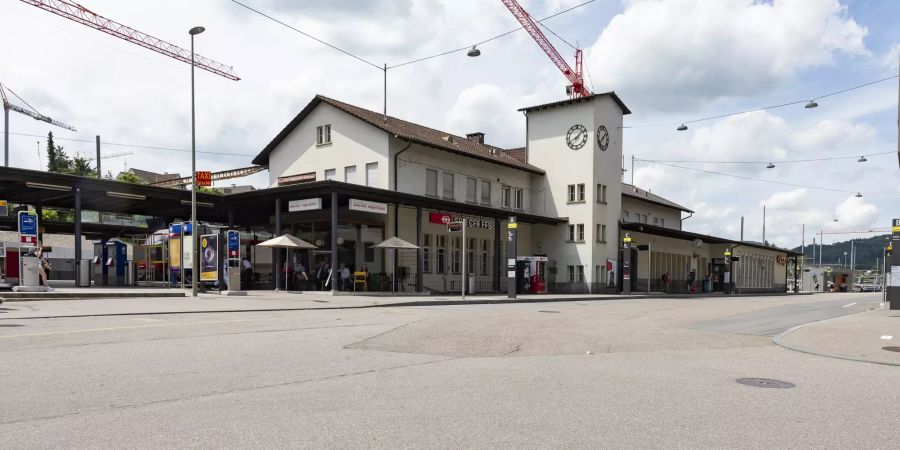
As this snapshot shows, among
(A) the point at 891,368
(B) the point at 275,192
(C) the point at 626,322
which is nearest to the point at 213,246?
(B) the point at 275,192

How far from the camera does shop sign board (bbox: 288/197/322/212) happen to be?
91.6 ft

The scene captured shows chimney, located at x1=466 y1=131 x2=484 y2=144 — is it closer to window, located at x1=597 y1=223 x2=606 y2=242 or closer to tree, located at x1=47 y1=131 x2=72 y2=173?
window, located at x1=597 y1=223 x2=606 y2=242

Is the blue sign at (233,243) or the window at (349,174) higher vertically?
the window at (349,174)

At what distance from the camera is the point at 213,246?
86.7ft

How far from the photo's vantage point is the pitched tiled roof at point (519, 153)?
157ft

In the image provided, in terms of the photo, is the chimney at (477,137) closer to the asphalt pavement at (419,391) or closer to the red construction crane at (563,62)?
the red construction crane at (563,62)

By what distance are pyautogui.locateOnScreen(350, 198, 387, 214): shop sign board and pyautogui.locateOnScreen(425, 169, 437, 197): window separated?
6.30 m

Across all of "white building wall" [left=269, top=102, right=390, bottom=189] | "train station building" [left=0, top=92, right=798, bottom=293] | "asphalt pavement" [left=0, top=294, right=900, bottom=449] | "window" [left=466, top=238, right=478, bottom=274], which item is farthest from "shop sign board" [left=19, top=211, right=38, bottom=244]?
"window" [left=466, top=238, right=478, bottom=274]

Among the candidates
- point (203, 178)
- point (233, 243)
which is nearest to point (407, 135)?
point (203, 178)

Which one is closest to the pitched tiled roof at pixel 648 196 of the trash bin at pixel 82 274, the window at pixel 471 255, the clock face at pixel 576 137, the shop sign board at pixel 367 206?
the clock face at pixel 576 137

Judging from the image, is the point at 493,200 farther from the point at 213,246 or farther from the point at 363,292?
the point at 213,246

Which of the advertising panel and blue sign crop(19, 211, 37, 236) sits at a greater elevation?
blue sign crop(19, 211, 37, 236)

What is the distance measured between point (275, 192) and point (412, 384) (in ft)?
76.3

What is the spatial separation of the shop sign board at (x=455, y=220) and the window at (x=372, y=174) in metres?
3.44
